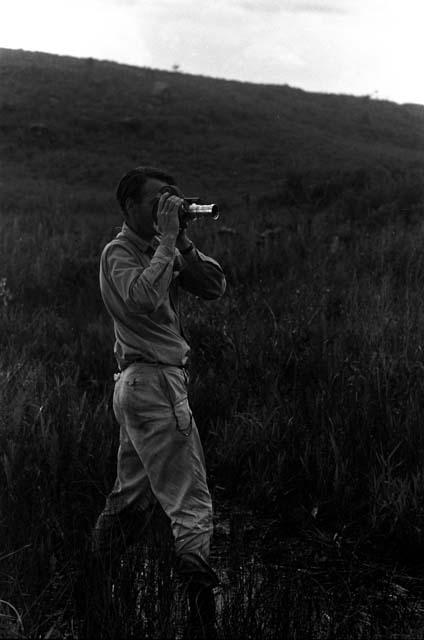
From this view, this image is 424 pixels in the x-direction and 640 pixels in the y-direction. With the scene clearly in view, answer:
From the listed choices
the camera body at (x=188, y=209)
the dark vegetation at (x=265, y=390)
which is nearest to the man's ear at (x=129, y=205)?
the camera body at (x=188, y=209)

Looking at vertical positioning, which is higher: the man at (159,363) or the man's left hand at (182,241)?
the man's left hand at (182,241)

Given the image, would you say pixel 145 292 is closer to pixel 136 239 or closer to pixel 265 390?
pixel 136 239

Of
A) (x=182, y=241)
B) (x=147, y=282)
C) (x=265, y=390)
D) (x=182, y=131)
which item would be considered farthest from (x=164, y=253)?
(x=182, y=131)

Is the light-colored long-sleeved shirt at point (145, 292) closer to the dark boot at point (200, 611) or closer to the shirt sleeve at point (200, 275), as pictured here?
the shirt sleeve at point (200, 275)

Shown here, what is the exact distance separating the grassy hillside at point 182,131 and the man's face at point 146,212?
13021 millimetres

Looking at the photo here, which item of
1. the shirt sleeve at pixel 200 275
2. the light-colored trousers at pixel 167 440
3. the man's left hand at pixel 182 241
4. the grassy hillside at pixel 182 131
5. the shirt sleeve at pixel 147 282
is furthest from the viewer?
the grassy hillside at pixel 182 131

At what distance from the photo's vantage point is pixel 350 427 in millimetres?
4449

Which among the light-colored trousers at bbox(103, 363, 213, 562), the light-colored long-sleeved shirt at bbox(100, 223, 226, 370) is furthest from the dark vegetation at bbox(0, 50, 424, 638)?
the light-colored long-sleeved shirt at bbox(100, 223, 226, 370)

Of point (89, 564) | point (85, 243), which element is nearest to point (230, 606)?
point (89, 564)

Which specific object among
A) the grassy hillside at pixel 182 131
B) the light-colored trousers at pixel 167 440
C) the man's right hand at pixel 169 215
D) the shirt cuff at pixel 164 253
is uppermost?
the grassy hillside at pixel 182 131

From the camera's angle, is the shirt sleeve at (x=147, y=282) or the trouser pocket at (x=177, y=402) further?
the trouser pocket at (x=177, y=402)

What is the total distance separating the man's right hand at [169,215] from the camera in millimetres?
2826

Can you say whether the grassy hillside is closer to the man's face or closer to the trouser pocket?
the man's face

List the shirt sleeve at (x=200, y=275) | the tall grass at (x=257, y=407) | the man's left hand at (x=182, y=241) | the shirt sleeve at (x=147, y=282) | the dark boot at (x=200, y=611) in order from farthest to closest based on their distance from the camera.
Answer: the tall grass at (x=257, y=407), the shirt sleeve at (x=200, y=275), the man's left hand at (x=182, y=241), the shirt sleeve at (x=147, y=282), the dark boot at (x=200, y=611)
